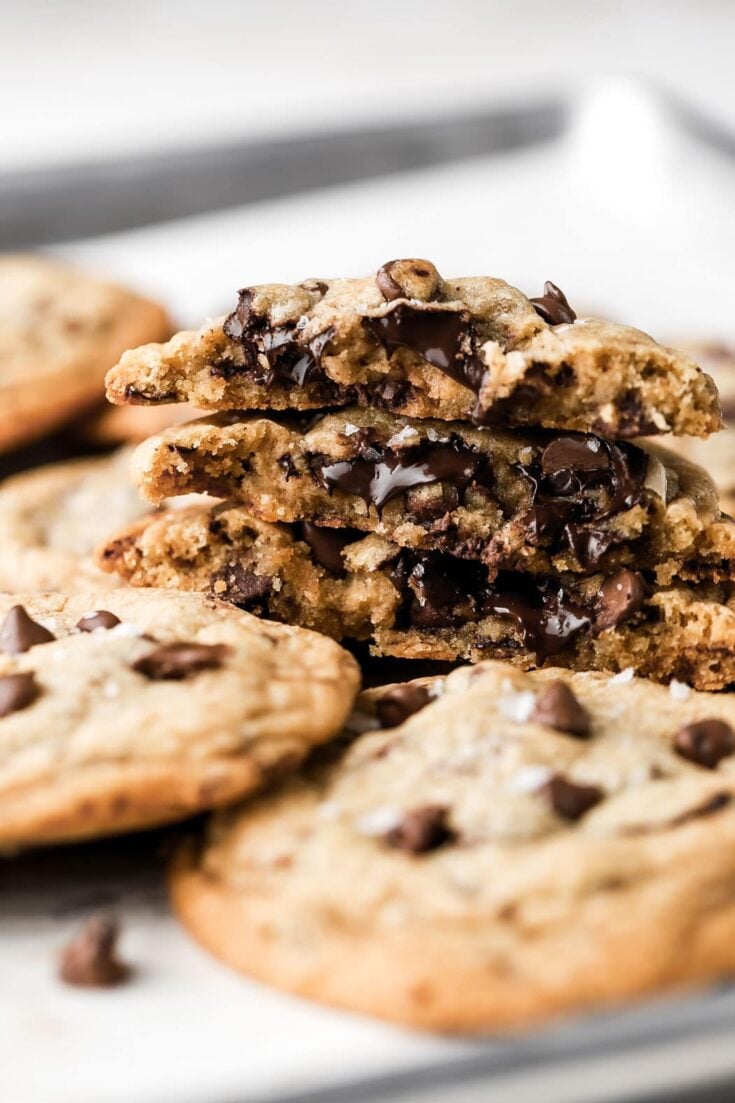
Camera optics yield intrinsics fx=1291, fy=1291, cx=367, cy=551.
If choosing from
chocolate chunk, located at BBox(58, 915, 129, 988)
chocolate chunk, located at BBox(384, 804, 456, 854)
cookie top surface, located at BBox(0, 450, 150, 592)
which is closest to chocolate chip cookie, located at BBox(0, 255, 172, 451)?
cookie top surface, located at BBox(0, 450, 150, 592)

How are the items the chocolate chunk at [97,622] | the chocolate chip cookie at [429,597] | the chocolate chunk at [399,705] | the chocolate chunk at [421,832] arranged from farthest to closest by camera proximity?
the chocolate chip cookie at [429,597] → the chocolate chunk at [97,622] → the chocolate chunk at [399,705] → the chocolate chunk at [421,832]

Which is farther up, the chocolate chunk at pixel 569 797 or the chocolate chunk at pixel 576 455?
the chocolate chunk at pixel 576 455

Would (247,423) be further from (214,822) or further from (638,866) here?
(638,866)

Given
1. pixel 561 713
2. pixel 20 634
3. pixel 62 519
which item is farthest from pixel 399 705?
pixel 62 519

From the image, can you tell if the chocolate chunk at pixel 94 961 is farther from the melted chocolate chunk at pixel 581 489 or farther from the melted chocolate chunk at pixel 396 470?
the melted chocolate chunk at pixel 581 489

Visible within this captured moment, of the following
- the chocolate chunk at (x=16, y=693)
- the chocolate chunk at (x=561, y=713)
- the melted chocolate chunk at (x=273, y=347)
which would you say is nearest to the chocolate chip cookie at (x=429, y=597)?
the melted chocolate chunk at (x=273, y=347)

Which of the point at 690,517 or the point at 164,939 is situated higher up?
the point at 690,517

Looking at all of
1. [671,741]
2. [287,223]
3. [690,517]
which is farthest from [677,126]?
[671,741]
